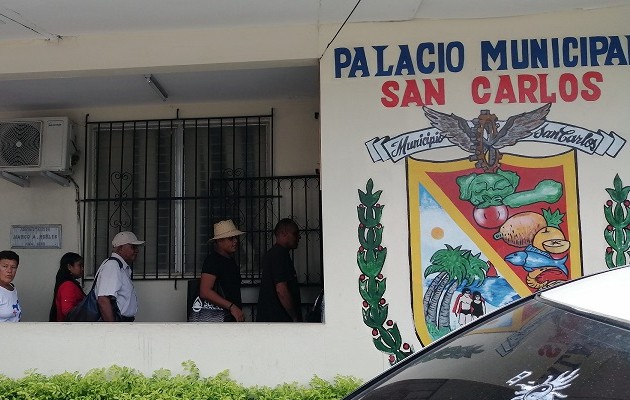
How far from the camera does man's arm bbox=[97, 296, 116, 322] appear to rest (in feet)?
17.9

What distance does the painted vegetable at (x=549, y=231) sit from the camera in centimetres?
466

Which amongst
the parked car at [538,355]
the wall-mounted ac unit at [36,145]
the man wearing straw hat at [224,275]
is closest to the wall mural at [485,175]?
the man wearing straw hat at [224,275]

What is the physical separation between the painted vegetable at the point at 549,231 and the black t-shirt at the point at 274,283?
2039 millimetres

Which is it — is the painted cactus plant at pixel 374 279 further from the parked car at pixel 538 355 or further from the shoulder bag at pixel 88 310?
the parked car at pixel 538 355

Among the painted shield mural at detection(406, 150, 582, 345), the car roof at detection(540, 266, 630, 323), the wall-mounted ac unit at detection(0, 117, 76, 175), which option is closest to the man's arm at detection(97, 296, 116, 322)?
the wall-mounted ac unit at detection(0, 117, 76, 175)

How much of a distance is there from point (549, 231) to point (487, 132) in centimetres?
78

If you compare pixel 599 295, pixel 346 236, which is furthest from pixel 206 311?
pixel 599 295

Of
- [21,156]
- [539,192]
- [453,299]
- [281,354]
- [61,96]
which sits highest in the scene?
[61,96]

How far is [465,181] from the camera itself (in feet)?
15.5

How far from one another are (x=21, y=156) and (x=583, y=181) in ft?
15.8

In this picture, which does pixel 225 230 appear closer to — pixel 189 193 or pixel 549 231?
pixel 189 193

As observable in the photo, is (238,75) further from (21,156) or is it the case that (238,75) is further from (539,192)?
(539,192)

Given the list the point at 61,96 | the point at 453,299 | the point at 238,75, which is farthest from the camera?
the point at 61,96

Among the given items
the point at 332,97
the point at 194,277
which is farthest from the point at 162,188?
the point at 332,97
